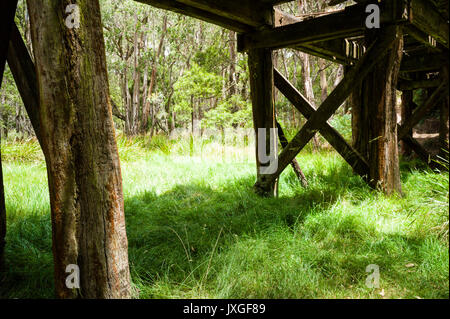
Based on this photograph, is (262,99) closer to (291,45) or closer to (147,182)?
(291,45)

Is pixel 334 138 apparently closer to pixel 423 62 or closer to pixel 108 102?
pixel 108 102

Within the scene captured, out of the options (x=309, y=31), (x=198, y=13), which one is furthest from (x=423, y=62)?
(x=198, y=13)

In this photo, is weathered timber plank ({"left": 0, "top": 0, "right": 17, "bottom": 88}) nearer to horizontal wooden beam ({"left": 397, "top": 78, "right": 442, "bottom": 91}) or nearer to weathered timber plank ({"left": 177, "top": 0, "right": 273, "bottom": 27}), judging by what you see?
weathered timber plank ({"left": 177, "top": 0, "right": 273, "bottom": 27})

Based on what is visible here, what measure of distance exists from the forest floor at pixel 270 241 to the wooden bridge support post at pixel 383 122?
0.26 m

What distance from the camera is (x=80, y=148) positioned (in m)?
1.97

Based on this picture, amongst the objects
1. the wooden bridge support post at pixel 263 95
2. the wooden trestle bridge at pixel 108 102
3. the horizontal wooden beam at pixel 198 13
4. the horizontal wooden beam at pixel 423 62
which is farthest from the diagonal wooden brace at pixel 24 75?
the horizontal wooden beam at pixel 423 62

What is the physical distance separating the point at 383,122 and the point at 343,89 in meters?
0.70

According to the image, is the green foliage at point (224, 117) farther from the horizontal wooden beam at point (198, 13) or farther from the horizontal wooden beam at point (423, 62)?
the horizontal wooden beam at point (198, 13)

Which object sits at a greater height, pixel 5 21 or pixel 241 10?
pixel 241 10

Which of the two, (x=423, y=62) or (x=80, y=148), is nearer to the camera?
(x=80, y=148)

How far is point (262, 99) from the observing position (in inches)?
195

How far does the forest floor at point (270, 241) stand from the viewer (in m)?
2.41
